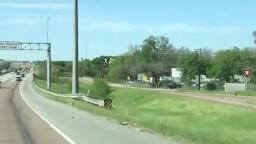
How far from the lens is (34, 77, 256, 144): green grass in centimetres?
1753

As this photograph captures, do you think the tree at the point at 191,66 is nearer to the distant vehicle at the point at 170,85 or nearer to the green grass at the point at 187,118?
the distant vehicle at the point at 170,85

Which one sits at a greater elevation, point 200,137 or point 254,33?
point 254,33

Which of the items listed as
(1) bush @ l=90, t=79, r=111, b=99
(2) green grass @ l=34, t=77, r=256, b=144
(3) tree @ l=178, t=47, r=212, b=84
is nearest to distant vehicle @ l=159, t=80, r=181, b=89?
(3) tree @ l=178, t=47, r=212, b=84

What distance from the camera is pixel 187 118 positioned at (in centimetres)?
5288

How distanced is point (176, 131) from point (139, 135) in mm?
1115

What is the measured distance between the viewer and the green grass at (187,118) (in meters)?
17.5

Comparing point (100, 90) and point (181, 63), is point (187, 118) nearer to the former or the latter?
point (100, 90)

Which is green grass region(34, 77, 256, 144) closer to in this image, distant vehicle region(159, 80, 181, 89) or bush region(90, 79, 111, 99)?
bush region(90, 79, 111, 99)

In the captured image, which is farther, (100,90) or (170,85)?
(170,85)

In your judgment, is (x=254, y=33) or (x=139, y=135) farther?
(x=254, y=33)

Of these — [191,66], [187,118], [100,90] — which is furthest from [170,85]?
[187,118]

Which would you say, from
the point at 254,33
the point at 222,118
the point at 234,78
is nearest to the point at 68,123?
the point at 222,118

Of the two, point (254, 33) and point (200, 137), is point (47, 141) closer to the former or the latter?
point (200, 137)

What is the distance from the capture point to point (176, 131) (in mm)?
18297
